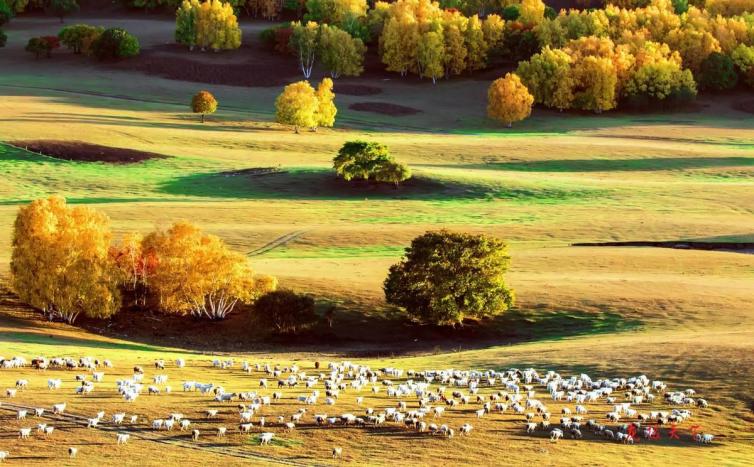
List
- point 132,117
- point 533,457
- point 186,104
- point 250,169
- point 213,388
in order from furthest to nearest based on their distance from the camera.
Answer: point 186,104 → point 132,117 → point 250,169 → point 213,388 → point 533,457

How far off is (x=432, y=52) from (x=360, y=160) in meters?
71.6

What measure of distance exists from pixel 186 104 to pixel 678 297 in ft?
311

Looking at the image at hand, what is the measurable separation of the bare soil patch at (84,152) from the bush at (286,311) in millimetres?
50855

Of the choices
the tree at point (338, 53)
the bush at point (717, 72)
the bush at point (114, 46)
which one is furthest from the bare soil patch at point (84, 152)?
the bush at point (717, 72)

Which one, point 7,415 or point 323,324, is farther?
point 323,324

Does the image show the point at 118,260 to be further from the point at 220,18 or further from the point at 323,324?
the point at 220,18

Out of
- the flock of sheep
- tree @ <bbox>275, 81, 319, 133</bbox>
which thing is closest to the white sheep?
the flock of sheep

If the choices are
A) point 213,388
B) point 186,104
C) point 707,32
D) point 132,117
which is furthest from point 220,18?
point 213,388

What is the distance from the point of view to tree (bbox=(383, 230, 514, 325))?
229ft

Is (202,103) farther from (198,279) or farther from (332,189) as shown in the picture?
(198,279)

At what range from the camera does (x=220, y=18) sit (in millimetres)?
186000

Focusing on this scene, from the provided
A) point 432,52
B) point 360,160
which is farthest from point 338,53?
point 360,160

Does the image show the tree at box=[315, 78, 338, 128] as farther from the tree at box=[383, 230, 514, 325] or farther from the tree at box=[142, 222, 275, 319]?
the tree at box=[383, 230, 514, 325]

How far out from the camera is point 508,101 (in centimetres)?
15238
